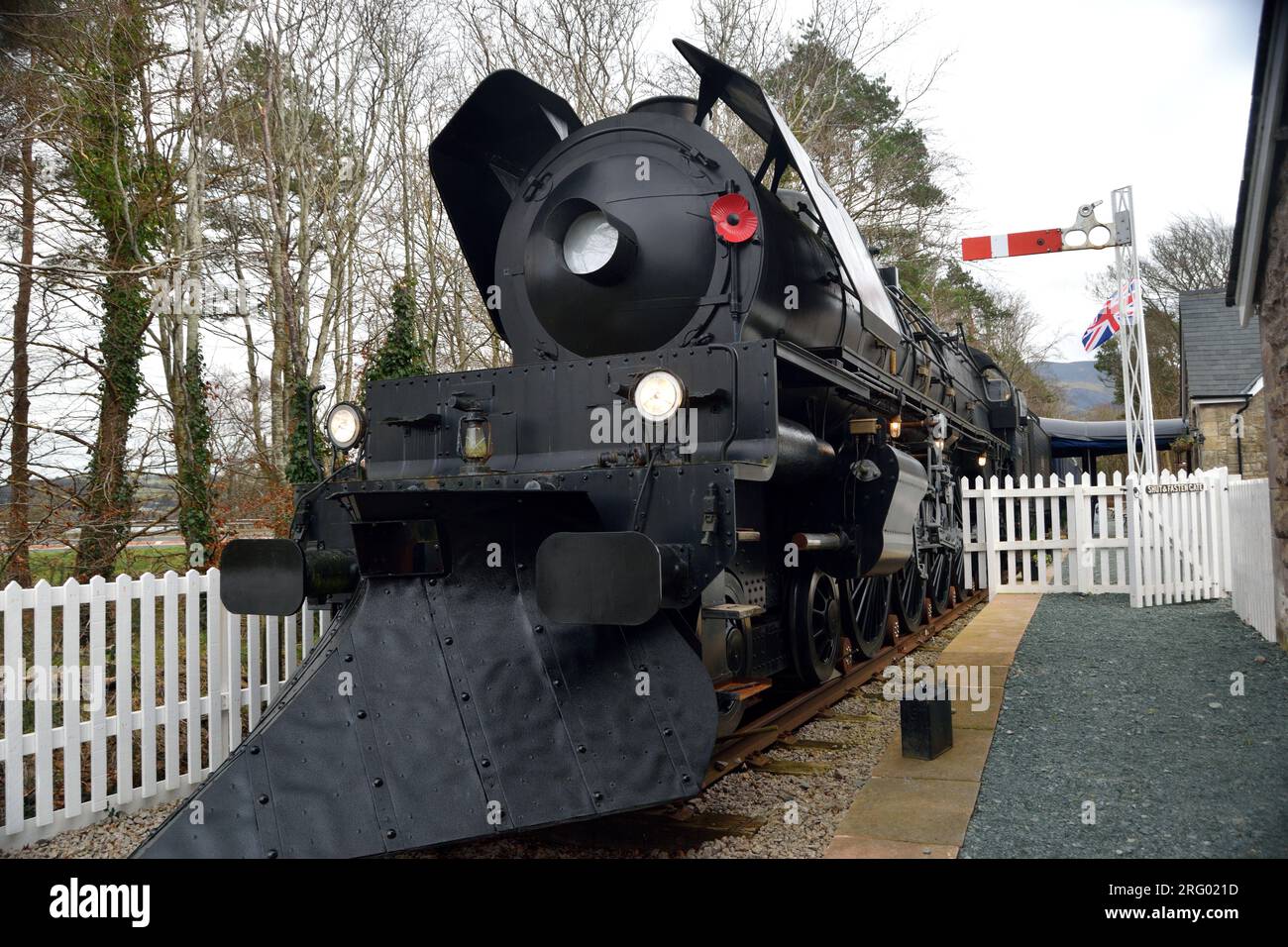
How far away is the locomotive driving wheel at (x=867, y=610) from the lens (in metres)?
6.21

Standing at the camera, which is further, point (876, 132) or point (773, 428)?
point (876, 132)

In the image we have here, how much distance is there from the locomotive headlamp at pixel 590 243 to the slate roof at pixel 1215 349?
2274 cm

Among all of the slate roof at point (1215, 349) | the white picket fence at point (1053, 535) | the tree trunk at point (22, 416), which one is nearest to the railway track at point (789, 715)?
the white picket fence at point (1053, 535)

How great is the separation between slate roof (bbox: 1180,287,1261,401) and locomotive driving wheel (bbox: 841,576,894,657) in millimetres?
19792

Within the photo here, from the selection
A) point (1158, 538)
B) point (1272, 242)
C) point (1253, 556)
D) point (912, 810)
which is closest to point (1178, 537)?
point (1158, 538)

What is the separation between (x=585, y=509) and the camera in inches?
139

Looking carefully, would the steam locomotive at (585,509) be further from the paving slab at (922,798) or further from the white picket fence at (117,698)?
the white picket fence at (117,698)

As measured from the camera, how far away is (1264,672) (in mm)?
5758

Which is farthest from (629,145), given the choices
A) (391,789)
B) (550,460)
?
(391,789)

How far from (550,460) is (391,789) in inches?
60.8
